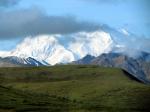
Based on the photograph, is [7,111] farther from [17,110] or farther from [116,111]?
[116,111]

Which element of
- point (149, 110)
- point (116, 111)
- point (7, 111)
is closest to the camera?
point (7, 111)

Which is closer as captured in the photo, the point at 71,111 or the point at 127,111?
the point at 71,111

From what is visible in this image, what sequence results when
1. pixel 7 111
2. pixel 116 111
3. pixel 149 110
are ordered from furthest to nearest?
1. pixel 149 110
2. pixel 116 111
3. pixel 7 111

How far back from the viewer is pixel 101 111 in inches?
6816

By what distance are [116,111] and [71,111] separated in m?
20.0

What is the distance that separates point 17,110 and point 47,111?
10.9 meters

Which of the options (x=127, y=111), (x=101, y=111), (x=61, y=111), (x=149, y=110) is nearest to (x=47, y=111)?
(x=61, y=111)

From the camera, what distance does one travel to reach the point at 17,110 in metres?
172

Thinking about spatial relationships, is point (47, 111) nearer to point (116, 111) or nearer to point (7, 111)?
point (7, 111)

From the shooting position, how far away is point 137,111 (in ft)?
610

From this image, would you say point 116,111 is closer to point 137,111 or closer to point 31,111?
point 137,111

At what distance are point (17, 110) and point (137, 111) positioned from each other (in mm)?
Answer: 44936

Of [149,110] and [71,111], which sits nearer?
[71,111]

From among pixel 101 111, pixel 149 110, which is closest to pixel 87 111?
pixel 101 111
